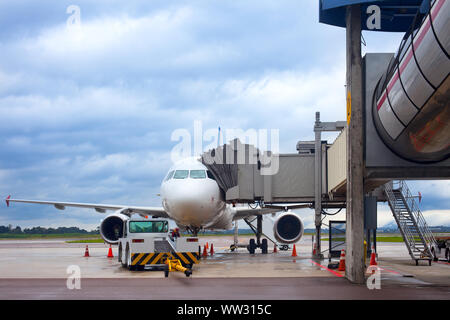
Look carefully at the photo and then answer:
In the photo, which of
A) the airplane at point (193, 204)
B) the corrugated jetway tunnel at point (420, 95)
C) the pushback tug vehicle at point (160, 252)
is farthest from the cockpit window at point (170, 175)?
the corrugated jetway tunnel at point (420, 95)

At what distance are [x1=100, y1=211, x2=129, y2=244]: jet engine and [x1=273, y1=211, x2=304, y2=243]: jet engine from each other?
709cm

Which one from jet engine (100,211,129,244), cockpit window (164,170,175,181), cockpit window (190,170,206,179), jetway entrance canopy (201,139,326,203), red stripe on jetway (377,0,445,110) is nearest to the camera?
red stripe on jetway (377,0,445,110)

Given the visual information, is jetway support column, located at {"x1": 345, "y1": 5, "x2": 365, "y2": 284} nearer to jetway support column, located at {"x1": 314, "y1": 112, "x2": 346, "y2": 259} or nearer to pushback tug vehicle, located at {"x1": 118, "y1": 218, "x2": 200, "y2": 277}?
pushback tug vehicle, located at {"x1": 118, "y1": 218, "x2": 200, "y2": 277}

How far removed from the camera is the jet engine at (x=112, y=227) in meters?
23.3

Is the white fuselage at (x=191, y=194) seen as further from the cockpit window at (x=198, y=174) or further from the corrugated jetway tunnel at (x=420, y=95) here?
the corrugated jetway tunnel at (x=420, y=95)

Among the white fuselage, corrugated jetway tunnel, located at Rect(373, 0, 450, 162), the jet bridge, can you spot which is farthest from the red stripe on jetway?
the white fuselage

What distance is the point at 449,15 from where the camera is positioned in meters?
6.57

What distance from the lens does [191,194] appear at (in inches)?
764

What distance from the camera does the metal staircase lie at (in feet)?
68.2

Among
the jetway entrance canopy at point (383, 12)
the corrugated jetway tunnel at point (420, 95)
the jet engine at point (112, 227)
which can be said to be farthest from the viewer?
the jet engine at point (112, 227)

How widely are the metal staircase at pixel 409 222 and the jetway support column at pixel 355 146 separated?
27.1 ft
